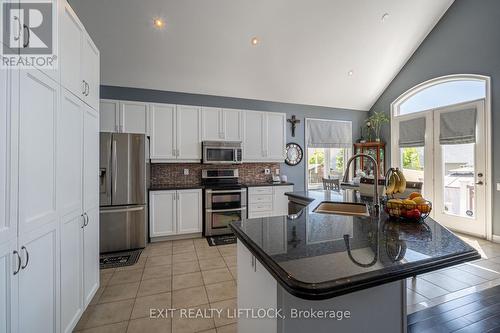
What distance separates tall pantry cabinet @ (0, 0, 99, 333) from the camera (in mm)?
1058

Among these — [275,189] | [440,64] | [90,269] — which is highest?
[440,64]

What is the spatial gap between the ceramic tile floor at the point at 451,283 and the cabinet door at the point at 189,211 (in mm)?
3042

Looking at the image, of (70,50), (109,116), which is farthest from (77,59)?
(109,116)

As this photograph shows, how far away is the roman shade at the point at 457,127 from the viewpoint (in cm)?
385

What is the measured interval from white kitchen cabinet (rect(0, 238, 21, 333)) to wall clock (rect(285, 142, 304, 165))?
181 inches

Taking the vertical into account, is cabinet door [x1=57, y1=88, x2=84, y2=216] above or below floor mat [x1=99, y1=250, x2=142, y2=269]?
above

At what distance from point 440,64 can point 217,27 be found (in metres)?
4.22

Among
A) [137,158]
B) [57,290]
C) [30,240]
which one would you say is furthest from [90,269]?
[137,158]

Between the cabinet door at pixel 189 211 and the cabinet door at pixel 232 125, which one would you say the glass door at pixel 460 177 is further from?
the cabinet door at pixel 189 211

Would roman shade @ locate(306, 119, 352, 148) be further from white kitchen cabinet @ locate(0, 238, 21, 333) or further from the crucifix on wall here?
white kitchen cabinet @ locate(0, 238, 21, 333)

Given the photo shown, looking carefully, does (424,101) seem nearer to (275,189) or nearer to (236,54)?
(275,189)

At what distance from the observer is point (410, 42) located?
14.9 feet

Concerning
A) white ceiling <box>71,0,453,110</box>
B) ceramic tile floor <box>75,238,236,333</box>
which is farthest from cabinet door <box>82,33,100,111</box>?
ceramic tile floor <box>75,238,236,333</box>

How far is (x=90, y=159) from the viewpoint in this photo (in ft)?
6.43
